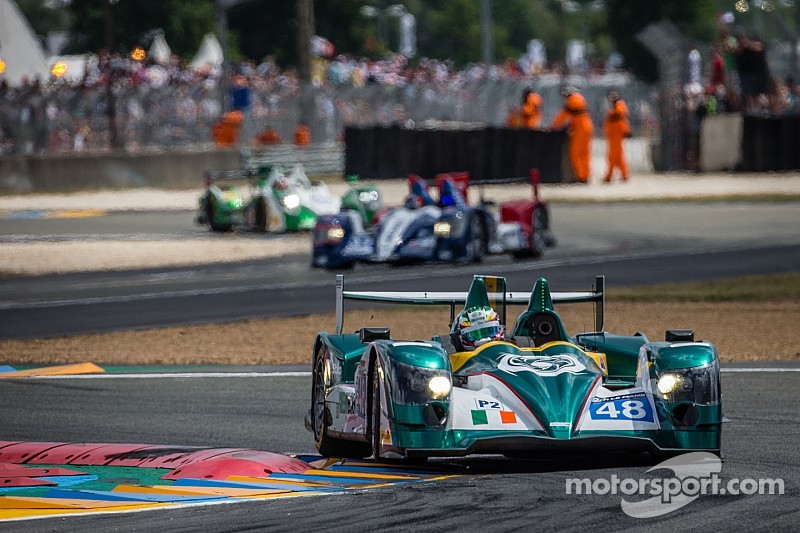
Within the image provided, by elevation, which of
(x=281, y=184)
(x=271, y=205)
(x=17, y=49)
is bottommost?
(x=271, y=205)

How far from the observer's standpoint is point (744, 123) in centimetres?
3512

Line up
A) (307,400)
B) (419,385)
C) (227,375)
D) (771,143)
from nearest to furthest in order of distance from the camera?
(419,385) → (307,400) → (227,375) → (771,143)

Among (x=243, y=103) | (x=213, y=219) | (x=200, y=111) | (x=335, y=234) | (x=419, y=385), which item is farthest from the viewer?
(x=243, y=103)

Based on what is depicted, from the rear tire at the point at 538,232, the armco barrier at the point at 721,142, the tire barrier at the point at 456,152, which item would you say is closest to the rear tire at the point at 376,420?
the rear tire at the point at 538,232

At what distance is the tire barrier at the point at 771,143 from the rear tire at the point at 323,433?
26700 mm

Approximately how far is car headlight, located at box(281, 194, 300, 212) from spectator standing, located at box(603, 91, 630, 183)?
1063 centimetres

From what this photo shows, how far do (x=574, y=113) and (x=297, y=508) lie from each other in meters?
26.7

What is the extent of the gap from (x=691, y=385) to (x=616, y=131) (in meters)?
26.5

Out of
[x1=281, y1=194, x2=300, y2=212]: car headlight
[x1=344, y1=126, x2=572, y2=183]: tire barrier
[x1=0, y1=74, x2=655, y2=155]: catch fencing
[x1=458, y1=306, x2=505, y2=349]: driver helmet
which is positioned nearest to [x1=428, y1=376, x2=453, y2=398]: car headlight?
[x1=458, y1=306, x2=505, y2=349]: driver helmet

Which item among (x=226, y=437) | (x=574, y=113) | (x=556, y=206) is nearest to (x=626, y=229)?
(x=556, y=206)

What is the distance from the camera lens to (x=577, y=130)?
33156mm

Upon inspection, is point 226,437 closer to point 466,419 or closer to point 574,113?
point 466,419

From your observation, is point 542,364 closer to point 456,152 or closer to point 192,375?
point 192,375

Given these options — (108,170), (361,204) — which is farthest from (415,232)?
(108,170)
